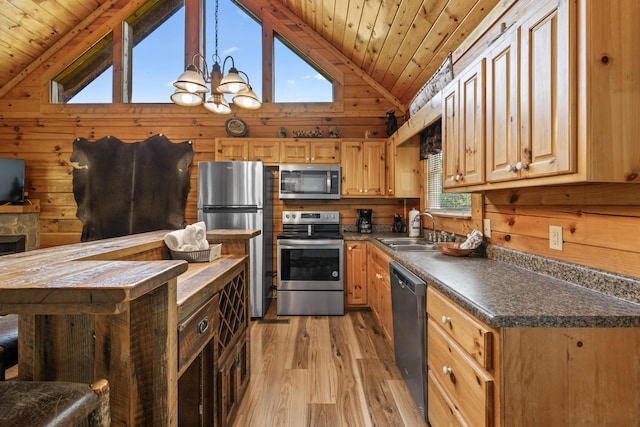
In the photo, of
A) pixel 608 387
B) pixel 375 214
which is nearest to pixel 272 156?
pixel 375 214

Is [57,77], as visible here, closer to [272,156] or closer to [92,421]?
[272,156]

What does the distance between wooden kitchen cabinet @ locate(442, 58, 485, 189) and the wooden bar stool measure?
5.78 feet

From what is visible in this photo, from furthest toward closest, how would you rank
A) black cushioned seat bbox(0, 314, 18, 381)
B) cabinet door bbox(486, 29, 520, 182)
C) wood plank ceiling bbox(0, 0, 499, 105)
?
1. wood plank ceiling bbox(0, 0, 499, 105)
2. cabinet door bbox(486, 29, 520, 182)
3. black cushioned seat bbox(0, 314, 18, 381)

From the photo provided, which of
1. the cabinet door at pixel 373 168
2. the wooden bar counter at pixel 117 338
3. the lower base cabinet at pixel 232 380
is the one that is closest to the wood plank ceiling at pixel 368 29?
the cabinet door at pixel 373 168

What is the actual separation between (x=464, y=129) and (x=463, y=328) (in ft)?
3.87

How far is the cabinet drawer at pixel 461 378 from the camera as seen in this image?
1.09 meters

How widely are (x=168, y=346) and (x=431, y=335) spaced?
1221 mm

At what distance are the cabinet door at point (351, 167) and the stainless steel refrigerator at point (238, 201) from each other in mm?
965

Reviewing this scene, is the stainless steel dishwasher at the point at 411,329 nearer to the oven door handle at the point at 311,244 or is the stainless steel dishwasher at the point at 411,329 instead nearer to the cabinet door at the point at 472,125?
the cabinet door at the point at 472,125

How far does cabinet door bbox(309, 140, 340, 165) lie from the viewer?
3.76 metres

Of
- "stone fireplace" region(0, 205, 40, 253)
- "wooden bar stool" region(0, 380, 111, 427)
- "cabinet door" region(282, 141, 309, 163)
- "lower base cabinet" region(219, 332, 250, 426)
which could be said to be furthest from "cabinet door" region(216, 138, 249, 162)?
"wooden bar stool" region(0, 380, 111, 427)

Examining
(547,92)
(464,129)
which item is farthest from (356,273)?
(547,92)

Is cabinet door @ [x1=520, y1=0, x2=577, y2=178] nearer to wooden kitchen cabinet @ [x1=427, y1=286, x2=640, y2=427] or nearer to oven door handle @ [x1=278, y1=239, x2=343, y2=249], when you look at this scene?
wooden kitchen cabinet @ [x1=427, y1=286, x2=640, y2=427]

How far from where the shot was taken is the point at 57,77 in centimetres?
420
